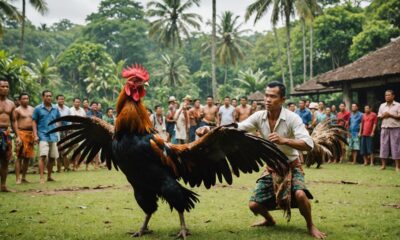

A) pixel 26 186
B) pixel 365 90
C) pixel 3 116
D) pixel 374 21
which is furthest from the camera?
pixel 374 21

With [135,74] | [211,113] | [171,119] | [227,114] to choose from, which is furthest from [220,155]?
[171,119]

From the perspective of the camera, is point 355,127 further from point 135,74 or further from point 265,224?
point 135,74

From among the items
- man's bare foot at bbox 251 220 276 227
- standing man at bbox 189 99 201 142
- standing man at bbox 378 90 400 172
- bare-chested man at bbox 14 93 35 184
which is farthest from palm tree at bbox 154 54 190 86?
man's bare foot at bbox 251 220 276 227

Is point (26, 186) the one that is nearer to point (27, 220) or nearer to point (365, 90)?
point (27, 220)

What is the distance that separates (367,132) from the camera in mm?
14469

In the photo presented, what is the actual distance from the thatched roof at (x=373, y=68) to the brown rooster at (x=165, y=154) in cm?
1141

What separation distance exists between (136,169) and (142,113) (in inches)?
25.3

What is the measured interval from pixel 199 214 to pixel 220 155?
1706 mm

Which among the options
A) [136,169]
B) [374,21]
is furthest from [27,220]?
[374,21]

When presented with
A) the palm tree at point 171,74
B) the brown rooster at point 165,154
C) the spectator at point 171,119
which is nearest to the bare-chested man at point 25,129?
the brown rooster at point 165,154

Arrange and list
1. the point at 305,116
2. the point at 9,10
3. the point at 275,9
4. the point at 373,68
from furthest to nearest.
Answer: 1. the point at 275,9
2. the point at 9,10
3. the point at 373,68
4. the point at 305,116

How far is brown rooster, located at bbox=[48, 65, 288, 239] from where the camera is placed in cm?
472

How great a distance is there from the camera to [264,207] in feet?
17.4

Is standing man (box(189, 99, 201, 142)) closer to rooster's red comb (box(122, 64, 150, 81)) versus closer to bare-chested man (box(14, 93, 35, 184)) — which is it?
bare-chested man (box(14, 93, 35, 184))
